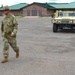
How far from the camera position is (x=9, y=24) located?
7.84m

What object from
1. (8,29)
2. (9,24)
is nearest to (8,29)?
(8,29)

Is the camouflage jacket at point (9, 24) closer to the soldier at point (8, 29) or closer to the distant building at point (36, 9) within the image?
the soldier at point (8, 29)

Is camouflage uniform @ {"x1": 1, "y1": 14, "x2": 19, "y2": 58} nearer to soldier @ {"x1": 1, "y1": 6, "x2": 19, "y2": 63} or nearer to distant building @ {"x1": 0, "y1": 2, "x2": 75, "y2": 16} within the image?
soldier @ {"x1": 1, "y1": 6, "x2": 19, "y2": 63}

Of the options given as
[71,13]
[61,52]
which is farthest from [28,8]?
[61,52]

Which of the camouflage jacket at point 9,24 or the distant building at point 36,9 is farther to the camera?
the distant building at point 36,9

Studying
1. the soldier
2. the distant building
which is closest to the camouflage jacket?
the soldier

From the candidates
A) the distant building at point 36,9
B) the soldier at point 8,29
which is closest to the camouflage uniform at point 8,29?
the soldier at point 8,29

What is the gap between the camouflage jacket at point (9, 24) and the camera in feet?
25.6

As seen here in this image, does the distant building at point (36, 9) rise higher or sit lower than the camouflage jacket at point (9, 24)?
lower

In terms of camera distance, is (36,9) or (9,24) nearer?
(9,24)

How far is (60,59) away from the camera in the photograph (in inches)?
330

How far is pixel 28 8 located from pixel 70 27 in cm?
6087

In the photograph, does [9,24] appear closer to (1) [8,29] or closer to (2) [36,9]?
(1) [8,29]

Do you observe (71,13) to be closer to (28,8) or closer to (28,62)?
(28,62)
